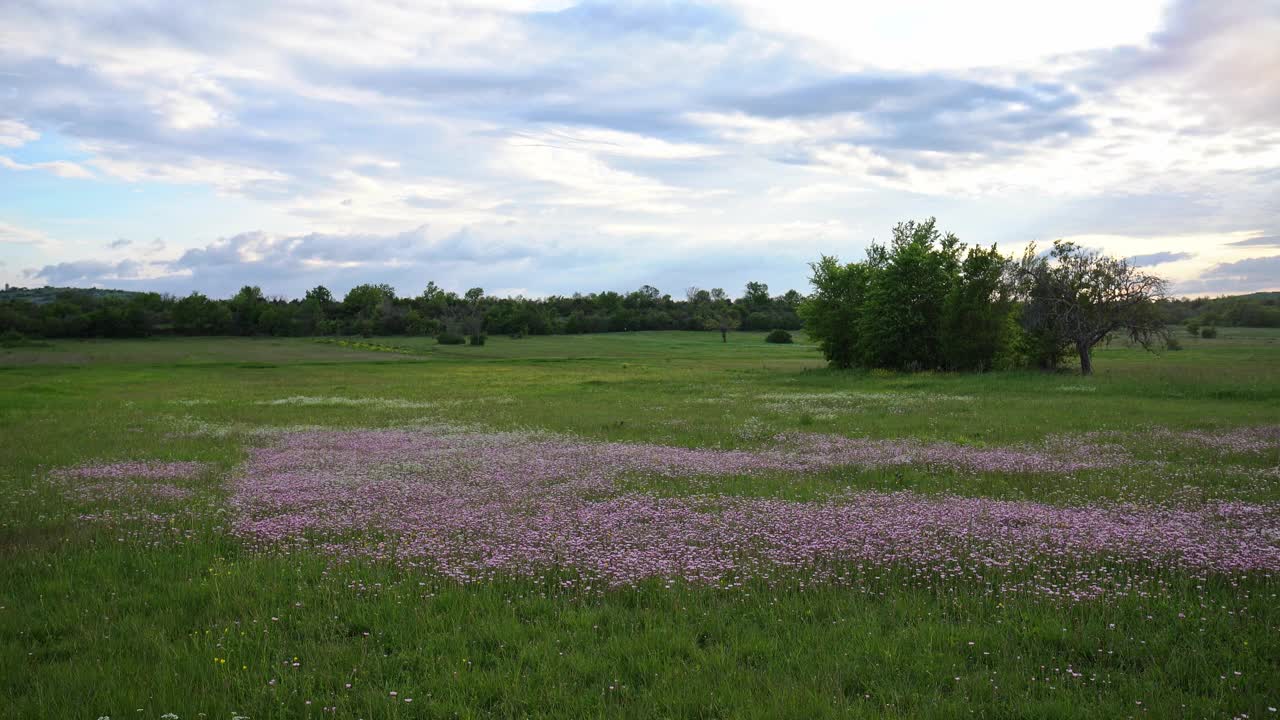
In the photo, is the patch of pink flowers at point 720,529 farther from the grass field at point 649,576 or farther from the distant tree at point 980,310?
the distant tree at point 980,310

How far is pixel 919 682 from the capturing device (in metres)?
6.10

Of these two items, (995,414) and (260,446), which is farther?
(995,414)

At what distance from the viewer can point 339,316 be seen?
166m

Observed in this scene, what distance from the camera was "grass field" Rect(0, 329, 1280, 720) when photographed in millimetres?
6062

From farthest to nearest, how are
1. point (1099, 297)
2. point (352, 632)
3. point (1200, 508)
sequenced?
point (1099, 297) < point (1200, 508) < point (352, 632)

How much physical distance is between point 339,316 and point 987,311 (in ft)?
488

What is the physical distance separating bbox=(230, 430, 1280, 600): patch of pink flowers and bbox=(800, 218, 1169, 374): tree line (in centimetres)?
3376

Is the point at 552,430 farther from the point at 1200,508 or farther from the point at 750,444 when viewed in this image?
the point at 1200,508

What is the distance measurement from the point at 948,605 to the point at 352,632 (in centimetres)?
626

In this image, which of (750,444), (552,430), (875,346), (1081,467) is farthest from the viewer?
(875,346)

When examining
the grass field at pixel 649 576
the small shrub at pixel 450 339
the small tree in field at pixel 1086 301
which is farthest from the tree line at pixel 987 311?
the small shrub at pixel 450 339

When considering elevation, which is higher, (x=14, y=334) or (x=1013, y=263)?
(x=1013, y=263)

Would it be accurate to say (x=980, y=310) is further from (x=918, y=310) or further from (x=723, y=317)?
(x=723, y=317)

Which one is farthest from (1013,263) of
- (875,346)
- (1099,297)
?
(875,346)
